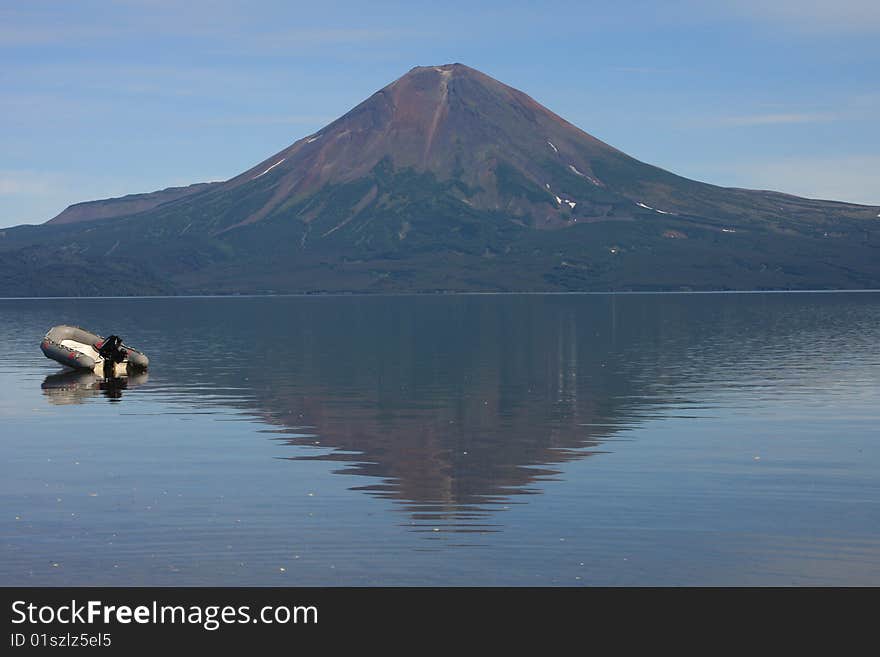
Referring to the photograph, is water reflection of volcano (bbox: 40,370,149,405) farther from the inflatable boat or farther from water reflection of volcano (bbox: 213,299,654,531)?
water reflection of volcano (bbox: 213,299,654,531)

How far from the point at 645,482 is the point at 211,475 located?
11512mm

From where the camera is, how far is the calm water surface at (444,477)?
24.7 meters

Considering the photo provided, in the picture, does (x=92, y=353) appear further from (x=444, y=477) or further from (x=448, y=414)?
(x=444, y=477)

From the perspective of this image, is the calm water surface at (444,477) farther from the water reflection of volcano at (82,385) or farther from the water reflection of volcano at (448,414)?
the water reflection of volcano at (82,385)

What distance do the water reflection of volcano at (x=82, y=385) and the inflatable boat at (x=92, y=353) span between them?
0.59m

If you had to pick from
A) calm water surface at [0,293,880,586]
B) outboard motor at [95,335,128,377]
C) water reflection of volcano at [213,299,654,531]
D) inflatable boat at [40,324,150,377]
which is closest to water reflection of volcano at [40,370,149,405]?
calm water surface at [0,293,880,586]

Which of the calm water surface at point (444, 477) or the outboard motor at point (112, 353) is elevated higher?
the outboard motor at point (112, 353)

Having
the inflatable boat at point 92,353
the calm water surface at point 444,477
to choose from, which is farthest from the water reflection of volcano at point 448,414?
the inflatable boat at point 92,353

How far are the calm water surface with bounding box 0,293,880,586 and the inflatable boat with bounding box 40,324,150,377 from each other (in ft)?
10.8

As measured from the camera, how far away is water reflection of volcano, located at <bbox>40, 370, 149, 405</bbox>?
62.3 meters

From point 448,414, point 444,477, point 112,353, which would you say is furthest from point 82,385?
point 444,477

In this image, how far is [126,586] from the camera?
75.0 ft
